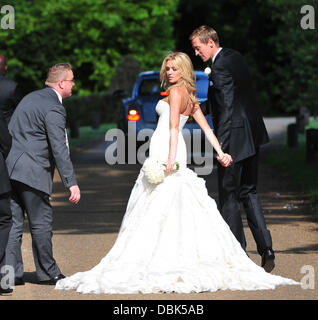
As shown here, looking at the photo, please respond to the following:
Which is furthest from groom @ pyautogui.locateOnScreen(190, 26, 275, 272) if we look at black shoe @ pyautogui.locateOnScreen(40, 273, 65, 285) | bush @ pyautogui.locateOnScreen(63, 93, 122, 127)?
bush @ pyautogui.locateOnScreen(63, 93, 122, 127)

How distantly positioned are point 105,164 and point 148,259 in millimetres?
12204

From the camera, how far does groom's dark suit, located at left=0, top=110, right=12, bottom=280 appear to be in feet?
23.4

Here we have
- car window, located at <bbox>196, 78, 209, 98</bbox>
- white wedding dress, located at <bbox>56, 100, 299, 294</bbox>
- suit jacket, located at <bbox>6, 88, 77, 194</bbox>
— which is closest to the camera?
white wedding dress, located at <bbox>56, 100, 299, 294</bbox>

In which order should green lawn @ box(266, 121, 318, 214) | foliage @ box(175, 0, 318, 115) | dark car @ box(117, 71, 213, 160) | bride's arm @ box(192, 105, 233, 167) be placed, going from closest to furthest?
bride's arm @ box(192, 105, 233, 167) < green lawn @ box(266, 121, 318, 214) < dark car @ box(117, 71, 213, 160) < foliage @ box(175, 0, 318, 115)

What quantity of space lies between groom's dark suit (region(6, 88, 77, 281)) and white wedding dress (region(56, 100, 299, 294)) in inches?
17.8

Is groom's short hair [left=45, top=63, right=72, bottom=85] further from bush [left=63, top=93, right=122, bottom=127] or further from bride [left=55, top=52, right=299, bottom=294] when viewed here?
bush [left=63, top=93, right=122, bottom=127]

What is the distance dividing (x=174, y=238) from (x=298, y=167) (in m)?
10.4

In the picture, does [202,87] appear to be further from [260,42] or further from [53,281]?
[260,42]

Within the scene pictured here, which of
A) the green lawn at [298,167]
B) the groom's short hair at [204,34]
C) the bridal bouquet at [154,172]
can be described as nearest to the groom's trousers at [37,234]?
the bridal bouquet at [154,172]

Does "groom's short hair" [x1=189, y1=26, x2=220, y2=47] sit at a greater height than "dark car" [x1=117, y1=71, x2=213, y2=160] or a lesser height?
greater

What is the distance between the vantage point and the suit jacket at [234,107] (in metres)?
8.24

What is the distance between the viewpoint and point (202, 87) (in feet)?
58.3

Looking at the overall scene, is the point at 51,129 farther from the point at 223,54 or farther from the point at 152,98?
the point at 152,98

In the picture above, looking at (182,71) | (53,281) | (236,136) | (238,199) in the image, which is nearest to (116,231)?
(238,199)
